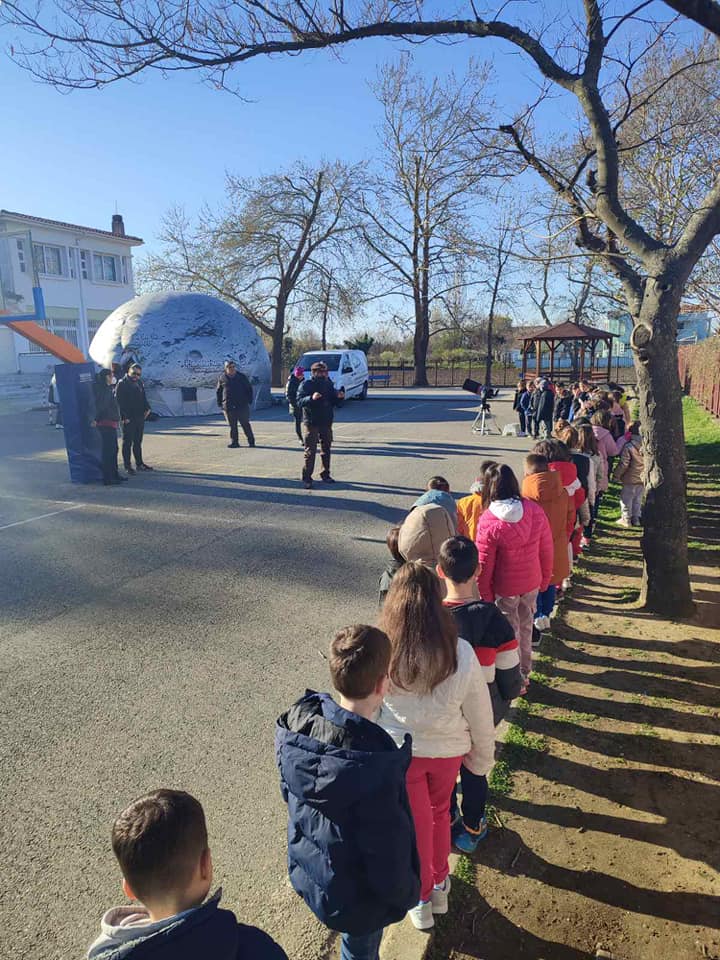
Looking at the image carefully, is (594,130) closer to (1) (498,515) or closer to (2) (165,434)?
(1) (498,515)

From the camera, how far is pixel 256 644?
515cm

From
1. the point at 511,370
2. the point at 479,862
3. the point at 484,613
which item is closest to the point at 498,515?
the point at 484,613

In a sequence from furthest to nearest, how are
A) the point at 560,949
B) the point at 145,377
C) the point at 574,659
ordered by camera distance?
the point at 145,377 < the point at 574,659 < the point at 560,949

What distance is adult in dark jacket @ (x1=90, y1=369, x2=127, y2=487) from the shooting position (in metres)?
11.0

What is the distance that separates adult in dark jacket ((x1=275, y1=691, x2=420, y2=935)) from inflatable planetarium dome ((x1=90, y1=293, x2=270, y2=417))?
20126 mm

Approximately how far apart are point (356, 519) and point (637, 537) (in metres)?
3.62

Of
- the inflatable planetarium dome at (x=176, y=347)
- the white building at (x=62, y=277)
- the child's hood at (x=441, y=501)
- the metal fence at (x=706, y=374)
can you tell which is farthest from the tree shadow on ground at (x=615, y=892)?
the white building at (x=62, y=277)

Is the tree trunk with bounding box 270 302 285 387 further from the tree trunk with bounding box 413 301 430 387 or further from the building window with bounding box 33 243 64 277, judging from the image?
the building window with bounding box 33 243 64 277

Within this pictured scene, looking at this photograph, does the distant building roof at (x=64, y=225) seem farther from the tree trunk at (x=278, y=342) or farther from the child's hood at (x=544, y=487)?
the child's hood at (x=544, y=487)

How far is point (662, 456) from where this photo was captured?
5.59m

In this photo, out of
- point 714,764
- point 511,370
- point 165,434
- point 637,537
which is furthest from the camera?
point 511,370

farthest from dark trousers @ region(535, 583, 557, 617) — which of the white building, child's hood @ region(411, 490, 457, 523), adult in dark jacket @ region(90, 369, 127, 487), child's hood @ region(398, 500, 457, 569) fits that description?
the white building

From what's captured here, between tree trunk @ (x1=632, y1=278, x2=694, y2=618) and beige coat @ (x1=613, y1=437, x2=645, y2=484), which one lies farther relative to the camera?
beige coat @ (x1=613, y1=437, x2=645, y2=484)

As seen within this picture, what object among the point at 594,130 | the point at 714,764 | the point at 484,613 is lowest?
the point at 714,764
